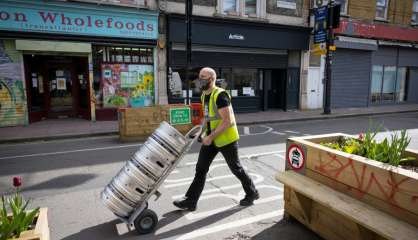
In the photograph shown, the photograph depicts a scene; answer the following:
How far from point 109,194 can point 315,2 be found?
654 inches

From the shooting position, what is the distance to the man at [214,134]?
13.7 ft

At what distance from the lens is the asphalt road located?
3.92m

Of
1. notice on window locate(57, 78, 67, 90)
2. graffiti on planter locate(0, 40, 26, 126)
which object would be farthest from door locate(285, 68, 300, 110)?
graffiti on planter locate(0, 40, 26, 126)

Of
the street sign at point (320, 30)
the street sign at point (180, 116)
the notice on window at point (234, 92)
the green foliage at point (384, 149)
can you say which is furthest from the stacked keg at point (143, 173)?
the street sign at point (320, 30)

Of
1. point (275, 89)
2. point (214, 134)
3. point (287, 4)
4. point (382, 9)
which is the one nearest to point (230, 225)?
point (214, 134)

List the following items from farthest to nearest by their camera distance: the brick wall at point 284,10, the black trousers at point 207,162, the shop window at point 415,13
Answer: the shop window at point 415,13 < the brick wall at point 284,10 < the black trousers at point 207,162

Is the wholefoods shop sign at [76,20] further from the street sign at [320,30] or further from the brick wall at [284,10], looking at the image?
the street sign at [320,30]

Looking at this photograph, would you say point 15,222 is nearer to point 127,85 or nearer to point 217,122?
point 217,122

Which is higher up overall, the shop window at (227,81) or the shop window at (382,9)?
the shop window at (382,9)

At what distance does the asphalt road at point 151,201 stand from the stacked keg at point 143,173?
1.54 feet

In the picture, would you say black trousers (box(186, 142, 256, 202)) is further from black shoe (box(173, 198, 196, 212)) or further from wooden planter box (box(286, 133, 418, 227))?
wooden planter box (box(286, 133, 418, 227))

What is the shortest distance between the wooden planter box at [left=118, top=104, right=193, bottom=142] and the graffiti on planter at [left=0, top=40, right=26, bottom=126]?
5012 millimetres

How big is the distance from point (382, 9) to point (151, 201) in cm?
2068

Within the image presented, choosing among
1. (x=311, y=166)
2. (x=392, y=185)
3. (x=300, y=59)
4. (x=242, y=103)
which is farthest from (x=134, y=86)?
(x=392, y=185)
